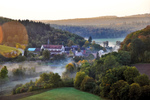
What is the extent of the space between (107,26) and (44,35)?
10.2m

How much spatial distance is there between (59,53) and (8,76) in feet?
28.7

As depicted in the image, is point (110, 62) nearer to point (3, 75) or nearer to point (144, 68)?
point (144, 68)

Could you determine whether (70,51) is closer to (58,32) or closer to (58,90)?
(58,32)

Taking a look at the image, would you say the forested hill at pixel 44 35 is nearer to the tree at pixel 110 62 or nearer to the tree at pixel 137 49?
the tree at pixel 137 49

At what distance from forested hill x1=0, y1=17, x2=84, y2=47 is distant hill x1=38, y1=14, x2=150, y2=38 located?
1652mm

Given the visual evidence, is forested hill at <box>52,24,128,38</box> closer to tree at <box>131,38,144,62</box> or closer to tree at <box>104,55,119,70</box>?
tree at <box>131,38,144,62</box>

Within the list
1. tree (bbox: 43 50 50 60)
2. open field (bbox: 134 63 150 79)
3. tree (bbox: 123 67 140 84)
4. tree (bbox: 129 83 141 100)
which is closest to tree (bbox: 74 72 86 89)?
tree (bbox: 123 67 140 84)

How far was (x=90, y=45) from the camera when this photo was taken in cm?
2994

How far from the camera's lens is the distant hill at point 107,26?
89.5 ft

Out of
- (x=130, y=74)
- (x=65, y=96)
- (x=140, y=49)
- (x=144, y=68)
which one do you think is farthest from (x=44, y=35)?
(x=130, y=74)

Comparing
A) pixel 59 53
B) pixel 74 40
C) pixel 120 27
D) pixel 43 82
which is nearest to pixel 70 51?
pixel 59 53

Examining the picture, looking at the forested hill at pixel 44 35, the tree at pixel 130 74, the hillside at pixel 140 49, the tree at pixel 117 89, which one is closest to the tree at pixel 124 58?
the hillside at pixel 140 49

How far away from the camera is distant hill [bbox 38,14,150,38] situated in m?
27.3

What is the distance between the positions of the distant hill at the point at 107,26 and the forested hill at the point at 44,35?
165 cm
